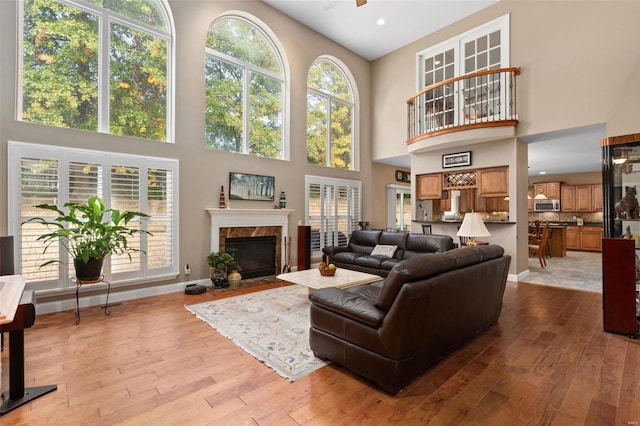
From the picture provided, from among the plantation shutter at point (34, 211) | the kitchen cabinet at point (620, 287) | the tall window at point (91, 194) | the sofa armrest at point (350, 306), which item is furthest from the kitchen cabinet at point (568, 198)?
the plantation shutter at point (34, 211)

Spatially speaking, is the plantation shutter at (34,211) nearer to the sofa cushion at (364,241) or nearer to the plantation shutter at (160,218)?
the plantation shutter at (160,218)

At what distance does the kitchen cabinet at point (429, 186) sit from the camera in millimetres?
6832

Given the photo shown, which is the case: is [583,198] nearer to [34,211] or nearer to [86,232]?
[86,232]

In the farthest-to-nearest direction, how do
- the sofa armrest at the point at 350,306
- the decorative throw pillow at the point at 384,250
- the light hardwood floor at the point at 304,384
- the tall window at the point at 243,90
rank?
the decorative throw pillow at the point at 384,250 → the tall window at the point at 243,90 → the sofa armrest at the point at 350,306 → the light hardwood floor at the point at 304,384

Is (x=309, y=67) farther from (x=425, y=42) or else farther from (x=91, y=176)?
(x=91, y=176)

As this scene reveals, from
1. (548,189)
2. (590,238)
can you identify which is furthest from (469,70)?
(590,238)

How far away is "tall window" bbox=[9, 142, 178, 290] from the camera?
357cm

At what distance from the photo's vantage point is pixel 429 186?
23.0 ft

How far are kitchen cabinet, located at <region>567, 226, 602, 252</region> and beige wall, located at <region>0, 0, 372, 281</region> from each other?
8490 millimetres

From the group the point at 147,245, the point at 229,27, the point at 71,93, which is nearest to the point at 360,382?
the point at 147,245

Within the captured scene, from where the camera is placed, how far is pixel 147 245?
4484 millimetres

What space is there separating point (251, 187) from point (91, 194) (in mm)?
2429

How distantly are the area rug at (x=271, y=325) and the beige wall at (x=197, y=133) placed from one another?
138 centimetres

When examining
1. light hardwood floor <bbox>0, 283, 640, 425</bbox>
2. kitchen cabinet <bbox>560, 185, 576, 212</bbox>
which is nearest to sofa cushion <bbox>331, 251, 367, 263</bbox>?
light hardwood floor <bbox>0, 283, 640, 425</bbox>
